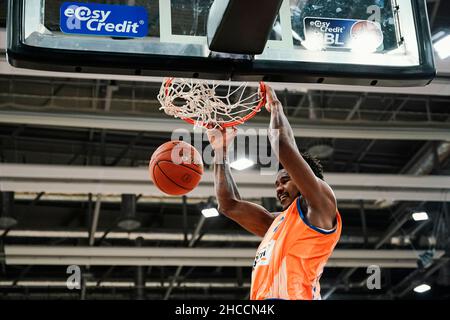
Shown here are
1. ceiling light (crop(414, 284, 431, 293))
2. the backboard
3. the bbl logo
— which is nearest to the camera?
A: the backboard

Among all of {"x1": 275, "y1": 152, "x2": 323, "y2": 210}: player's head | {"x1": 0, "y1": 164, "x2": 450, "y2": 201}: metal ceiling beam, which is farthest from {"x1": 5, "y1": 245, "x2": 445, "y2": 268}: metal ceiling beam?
{"x1": 275, "y1": 152, "x2": 323, "y2": 210}: player's head

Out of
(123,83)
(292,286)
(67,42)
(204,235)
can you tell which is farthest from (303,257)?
(204,235)

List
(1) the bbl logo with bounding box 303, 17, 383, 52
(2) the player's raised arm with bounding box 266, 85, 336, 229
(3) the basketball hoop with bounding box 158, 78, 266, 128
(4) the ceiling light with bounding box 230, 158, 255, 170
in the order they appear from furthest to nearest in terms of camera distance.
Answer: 1. (4) the ceiling light with bounding box 230, 158, 255, 170
2. (3) the basketball hoop with bounding box 158, 78, 266, 128
3. (2) the player's raised arm with bounding box 266, 85, 336, 229
4. (1) the bbl logo with bounding box 303, 17, 383, 52

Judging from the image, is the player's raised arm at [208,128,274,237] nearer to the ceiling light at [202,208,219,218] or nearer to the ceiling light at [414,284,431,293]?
the ceiling light at [202,208,219,218]

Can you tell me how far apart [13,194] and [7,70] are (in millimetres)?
4353

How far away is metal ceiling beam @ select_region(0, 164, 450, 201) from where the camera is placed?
7.93 metres

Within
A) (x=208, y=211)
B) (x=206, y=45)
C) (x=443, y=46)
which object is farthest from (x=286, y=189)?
(x=208, y=211)

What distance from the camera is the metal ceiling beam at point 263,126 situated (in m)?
7.03

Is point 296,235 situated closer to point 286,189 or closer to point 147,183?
point 286,189

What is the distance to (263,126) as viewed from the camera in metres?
7.37

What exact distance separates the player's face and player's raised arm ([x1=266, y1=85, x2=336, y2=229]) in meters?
0.33

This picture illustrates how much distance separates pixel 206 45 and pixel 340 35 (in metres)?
0.67

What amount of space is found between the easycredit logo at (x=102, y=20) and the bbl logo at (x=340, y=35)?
31.3 inches
